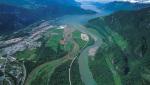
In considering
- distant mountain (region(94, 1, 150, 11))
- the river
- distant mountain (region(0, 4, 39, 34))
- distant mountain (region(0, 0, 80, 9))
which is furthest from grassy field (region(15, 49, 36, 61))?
distant mountain (region(94, 1, 150, 11))

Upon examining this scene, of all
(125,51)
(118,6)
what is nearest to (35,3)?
(118,6)

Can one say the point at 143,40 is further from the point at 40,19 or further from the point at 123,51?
the point at 40,19

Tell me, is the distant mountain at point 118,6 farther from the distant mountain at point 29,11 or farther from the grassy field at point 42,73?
the grassy field at point 42,73

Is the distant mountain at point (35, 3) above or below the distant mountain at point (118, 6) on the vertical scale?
above

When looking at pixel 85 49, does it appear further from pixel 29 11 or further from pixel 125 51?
pixel 29 11

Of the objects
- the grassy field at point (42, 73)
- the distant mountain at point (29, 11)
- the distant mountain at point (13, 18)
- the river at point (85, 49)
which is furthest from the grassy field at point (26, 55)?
the distant mountain at point (29, 11)

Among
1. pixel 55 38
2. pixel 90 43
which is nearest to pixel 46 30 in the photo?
pixel 55 38
